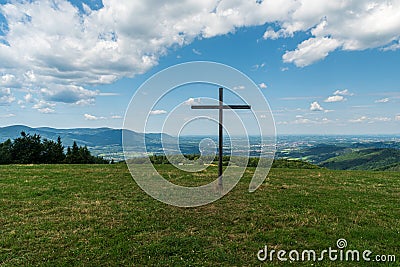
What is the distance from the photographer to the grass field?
623cm

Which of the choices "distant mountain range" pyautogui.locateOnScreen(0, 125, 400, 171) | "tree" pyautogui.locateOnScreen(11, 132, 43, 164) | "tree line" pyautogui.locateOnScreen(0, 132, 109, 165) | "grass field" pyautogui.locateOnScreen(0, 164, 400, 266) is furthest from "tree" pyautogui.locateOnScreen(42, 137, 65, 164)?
"grass field" pyautogui.locateOnScreen(0, 164, 400, 266)

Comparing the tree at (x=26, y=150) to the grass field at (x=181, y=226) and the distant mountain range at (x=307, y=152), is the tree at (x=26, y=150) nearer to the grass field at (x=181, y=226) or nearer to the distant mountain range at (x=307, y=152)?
the distant mountain range at (x=307, y=152)

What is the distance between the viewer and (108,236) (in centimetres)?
730

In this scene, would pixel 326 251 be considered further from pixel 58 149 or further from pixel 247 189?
pixel 58 149

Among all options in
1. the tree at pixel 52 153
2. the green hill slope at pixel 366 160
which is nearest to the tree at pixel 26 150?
the tree at pixel 52 153

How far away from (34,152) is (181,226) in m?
Result: 43.8

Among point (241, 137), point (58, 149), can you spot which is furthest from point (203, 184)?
point (58, 149)

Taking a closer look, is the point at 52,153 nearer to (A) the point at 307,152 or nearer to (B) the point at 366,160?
(B) the point at 366,160

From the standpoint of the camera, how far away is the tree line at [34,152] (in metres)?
42.4

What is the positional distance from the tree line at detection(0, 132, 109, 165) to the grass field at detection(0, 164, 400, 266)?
34033mm

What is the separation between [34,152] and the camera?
43.5 metres

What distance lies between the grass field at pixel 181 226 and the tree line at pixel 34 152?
34.0 meters

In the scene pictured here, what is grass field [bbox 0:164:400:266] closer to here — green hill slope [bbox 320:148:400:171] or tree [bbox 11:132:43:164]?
tree [bbox 11:132:43:164]

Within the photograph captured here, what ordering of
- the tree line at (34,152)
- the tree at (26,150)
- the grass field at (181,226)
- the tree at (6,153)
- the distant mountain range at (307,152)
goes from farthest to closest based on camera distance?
the tree at (26,150) < the tree line at (34,152) < the tree at (6,153) < the distant mountain range at (307,152) < the grass field at (181,226)
